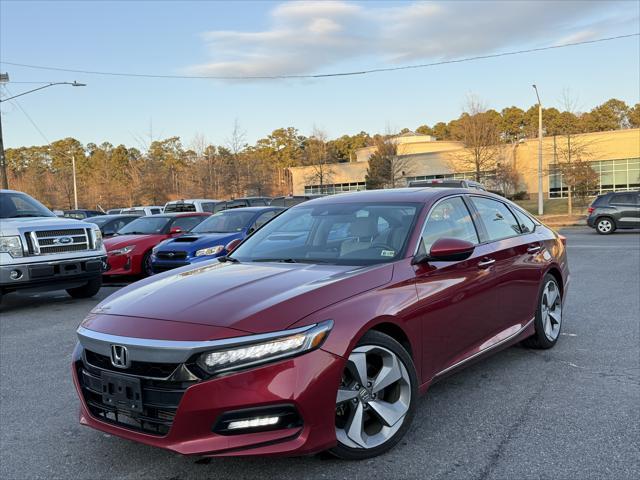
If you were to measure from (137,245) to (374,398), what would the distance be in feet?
31.7

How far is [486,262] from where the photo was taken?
4.49 m

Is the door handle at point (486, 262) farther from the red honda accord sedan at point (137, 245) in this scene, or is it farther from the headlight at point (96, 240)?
the red honda accord sedan at point (137, 245)

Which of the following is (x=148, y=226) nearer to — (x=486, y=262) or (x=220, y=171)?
(x=486, y=262)

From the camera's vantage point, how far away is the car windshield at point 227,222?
37.8 feet

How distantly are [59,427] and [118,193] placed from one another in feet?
182

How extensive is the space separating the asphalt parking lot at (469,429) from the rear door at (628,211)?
17.0 m

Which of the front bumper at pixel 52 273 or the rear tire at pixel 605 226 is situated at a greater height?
the front bumper at pixel 52 273

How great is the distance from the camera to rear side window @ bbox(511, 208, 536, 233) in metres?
5.50

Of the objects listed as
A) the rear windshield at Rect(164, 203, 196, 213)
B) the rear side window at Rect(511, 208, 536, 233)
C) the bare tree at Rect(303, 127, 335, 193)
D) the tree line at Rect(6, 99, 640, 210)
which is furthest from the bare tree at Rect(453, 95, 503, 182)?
the rear side window at Rect(511, 208, 536, 233)

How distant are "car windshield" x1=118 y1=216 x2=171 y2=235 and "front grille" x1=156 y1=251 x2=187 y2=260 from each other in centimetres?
206

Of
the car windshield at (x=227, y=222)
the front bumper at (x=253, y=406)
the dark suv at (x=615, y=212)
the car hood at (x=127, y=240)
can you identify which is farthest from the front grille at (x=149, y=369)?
the dark suv at (x=615, y=212)

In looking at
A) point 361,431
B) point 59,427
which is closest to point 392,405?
point 361,431

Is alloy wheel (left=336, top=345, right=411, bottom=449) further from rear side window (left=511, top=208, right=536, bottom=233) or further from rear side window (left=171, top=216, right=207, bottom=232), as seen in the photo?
rear side window (left=171, top=216, right=207, bottom=232)

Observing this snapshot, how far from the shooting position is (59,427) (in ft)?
13.0
